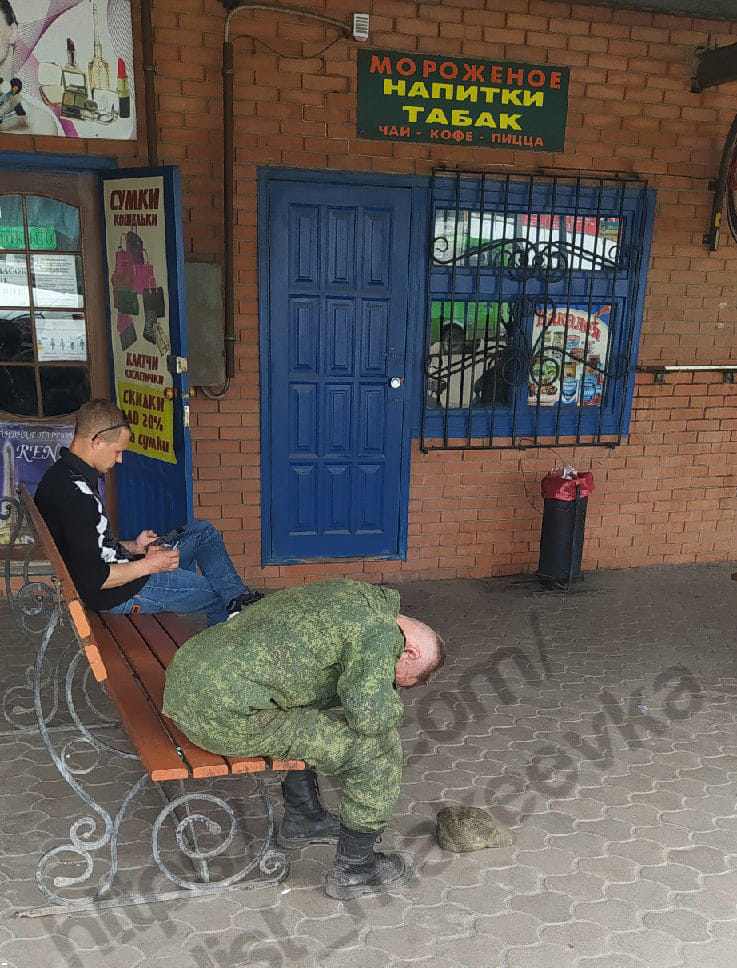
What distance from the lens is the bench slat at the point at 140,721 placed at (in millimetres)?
2500

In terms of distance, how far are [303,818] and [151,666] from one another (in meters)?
0.83

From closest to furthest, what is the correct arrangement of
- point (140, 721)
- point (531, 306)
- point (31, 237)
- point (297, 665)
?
point (297, 665), point (140, 721), point (31, 237), point (531, 306)

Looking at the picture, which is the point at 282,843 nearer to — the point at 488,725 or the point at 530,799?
the point at 530,799

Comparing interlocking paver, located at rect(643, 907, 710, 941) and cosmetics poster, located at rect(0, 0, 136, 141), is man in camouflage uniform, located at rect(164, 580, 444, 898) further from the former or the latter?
cosmetics poster, located at rect(0, 0, 136, 141)

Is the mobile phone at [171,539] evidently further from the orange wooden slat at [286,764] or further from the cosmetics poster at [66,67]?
the cosmetics poster at [66,67]

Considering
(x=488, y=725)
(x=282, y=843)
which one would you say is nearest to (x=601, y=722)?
(x=488, y=725)

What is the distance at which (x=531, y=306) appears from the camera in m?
5.77

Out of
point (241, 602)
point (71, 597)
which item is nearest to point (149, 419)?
point (241, 602)

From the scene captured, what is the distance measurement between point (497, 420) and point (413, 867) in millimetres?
3562

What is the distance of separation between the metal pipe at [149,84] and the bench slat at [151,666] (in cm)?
275

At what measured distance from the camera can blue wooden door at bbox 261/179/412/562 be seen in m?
5.24

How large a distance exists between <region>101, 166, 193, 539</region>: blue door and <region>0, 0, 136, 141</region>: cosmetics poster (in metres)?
0.38

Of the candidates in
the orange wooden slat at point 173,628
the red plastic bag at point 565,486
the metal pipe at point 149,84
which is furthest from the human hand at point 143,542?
the red plastic bag at point 565,486

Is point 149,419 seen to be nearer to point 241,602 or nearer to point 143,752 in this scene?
point 241,602
